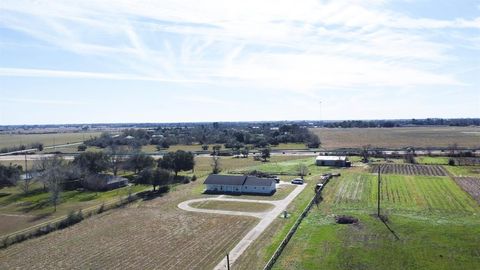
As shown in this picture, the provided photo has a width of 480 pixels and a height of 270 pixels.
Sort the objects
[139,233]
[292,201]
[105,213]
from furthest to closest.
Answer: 1. [292,201]
2. [105,213]
3. [139,233]

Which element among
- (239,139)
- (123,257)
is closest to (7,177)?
(123,257)

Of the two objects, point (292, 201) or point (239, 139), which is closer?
point (292, 201)

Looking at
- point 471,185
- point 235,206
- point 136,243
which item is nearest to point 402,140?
point 471,185

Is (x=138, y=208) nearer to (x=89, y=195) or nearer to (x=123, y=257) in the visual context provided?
(x=89, y=195)

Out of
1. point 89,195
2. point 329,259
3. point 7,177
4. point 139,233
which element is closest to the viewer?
point 329,259

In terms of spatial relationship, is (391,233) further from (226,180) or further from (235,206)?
(226,180)
